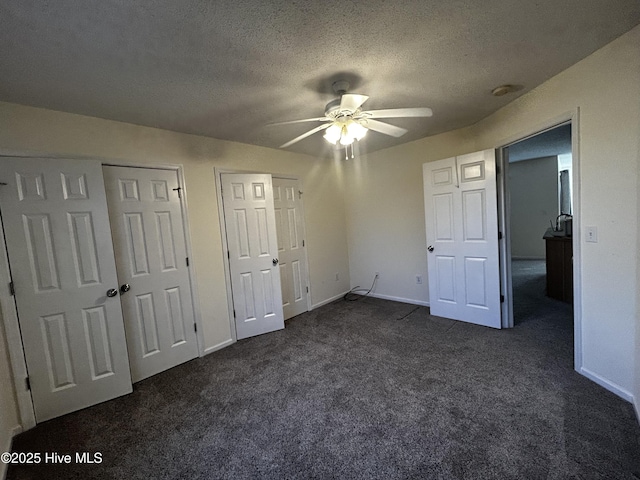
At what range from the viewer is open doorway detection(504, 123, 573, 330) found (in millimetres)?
3695

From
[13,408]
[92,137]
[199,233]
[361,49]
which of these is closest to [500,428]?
[361,49]

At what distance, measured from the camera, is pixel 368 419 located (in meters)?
1.81

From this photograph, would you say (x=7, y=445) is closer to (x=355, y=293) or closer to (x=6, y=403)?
(x=6, y=403)

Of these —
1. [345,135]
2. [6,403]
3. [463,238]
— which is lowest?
[6,403]

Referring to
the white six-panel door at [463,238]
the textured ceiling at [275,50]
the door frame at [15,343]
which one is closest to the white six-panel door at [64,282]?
the door frame at [15,343]

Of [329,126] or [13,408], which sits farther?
[329,126]

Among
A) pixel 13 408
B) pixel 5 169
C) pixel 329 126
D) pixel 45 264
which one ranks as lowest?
pixel 13 408

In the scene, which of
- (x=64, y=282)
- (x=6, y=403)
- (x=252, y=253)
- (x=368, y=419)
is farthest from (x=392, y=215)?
(x=6, y=403)

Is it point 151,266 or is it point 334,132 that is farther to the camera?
point 151,266

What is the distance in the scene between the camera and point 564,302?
369cm

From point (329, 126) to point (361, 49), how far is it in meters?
0.57

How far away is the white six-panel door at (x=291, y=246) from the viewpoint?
372 centimetres

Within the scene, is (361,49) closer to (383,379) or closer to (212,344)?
(383,379)

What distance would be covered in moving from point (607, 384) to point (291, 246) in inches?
130
